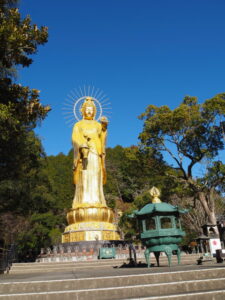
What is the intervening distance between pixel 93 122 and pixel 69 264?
991cm

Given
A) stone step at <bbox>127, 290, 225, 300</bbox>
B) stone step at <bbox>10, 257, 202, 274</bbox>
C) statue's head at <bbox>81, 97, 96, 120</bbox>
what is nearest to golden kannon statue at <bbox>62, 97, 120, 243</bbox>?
statue's head at <bbox>81, 97, 96, 120</bbox>

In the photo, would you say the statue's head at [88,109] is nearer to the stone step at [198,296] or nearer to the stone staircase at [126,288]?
the stone staircase at [126,288]


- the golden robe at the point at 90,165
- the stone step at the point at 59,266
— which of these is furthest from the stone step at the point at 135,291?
the golden robe at the point at 90,165

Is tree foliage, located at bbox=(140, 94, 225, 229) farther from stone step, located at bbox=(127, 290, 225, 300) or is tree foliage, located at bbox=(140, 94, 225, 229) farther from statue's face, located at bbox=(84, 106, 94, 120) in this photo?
stone step, located at bbox=(127, 290, 225, 300)

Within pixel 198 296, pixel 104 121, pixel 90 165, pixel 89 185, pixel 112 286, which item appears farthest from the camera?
pixel 104 121

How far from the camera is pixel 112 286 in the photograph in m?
4.29

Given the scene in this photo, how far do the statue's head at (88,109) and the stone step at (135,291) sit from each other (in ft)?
50.0

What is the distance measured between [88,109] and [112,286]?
15.3m

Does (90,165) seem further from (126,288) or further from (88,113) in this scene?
(126,288)

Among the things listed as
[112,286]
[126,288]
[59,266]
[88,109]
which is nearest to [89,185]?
[88,109]

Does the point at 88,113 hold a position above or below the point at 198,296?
above

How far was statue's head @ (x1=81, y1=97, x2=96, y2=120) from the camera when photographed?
18703 millimetres

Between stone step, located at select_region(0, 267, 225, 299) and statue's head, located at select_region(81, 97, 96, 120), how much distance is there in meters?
15.0

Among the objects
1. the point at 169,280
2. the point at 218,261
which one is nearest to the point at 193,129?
the point at 218,261
